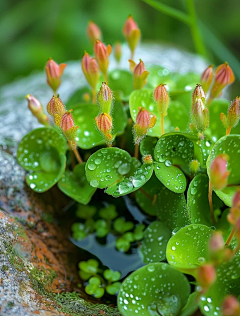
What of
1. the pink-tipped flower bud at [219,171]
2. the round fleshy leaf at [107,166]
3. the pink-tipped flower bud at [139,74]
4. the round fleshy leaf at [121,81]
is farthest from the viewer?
the round fleshy leaf at [121,81]

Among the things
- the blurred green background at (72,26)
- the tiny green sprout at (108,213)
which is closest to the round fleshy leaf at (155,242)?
the tiny green sprout at (108,213)

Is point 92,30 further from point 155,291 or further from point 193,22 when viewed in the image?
point 155,291

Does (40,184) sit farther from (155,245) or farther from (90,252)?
(155,245)

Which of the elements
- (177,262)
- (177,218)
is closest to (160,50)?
(177,218)

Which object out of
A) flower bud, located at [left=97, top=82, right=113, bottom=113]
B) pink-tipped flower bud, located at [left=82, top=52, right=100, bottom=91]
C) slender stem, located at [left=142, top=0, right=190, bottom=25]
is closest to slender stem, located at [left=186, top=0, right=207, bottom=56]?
slender stem, located at [left=142, top=0, right=190, bottom=25]

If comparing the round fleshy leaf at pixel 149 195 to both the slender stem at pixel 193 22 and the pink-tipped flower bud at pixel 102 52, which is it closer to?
the pink-tipped flower bud at pixel 102 52

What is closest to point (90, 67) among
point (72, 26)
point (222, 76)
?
point (222, 76)
